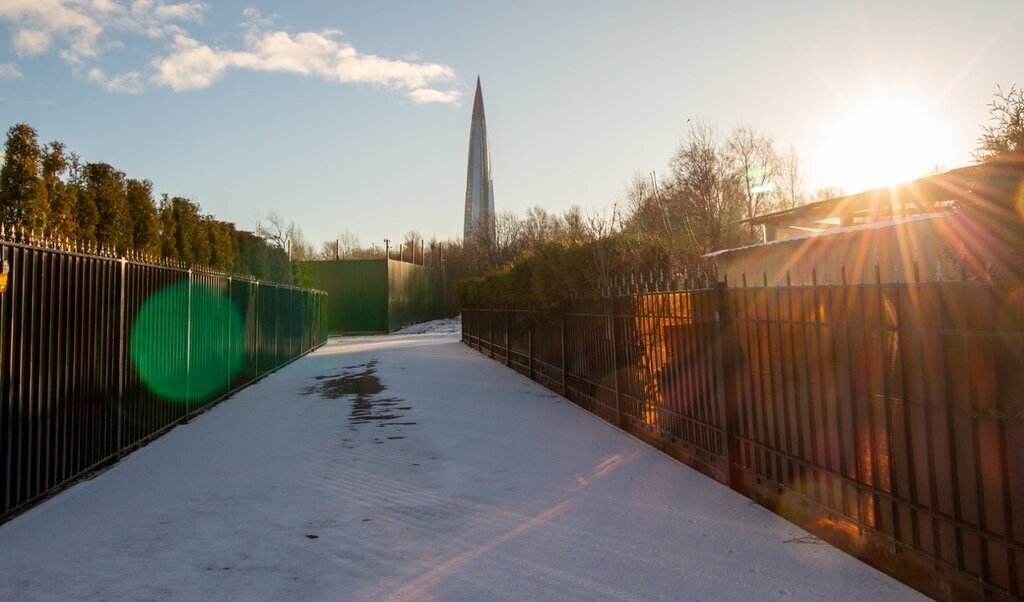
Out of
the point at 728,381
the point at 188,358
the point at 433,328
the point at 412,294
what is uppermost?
the point at 412,294

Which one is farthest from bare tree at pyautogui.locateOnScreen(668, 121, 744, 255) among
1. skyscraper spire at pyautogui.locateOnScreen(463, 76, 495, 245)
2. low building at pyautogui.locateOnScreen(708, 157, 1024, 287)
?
skyscraper spire at pyautogui.locateOnScreen(463, 76, 495, 245)

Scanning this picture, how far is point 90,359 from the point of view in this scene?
6379 mm

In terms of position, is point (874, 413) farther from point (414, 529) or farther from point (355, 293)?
point (355, 293)

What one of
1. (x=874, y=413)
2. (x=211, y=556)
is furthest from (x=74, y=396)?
(x=874, y=413)

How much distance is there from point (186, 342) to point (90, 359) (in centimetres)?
316

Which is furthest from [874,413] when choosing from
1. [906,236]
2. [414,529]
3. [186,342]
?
[186,342]

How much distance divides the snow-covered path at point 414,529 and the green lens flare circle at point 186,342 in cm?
99

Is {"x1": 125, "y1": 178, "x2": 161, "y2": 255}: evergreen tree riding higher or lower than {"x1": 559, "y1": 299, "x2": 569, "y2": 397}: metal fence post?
higher

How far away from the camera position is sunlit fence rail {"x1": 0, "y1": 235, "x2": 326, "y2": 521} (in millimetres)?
4992

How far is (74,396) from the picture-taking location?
236 inches

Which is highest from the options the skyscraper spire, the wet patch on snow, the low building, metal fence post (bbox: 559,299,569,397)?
the skyscraper spire

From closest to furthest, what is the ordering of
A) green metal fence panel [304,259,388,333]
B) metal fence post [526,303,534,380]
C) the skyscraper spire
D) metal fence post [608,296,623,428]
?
metal fence post [608,296,623,428], metal fence post [526,303,534,380], green metal fence panel [304,259,388,333], the skyscraper spire

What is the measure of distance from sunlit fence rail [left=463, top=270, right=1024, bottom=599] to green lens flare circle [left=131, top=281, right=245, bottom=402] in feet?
19.6

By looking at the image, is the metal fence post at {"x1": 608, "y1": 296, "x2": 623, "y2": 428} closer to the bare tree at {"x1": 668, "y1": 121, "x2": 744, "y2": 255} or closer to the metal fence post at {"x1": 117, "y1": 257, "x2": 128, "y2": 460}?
the metal fence post at {"x1": 117, "y1": 257, "x2": 128, "y2": 460}
